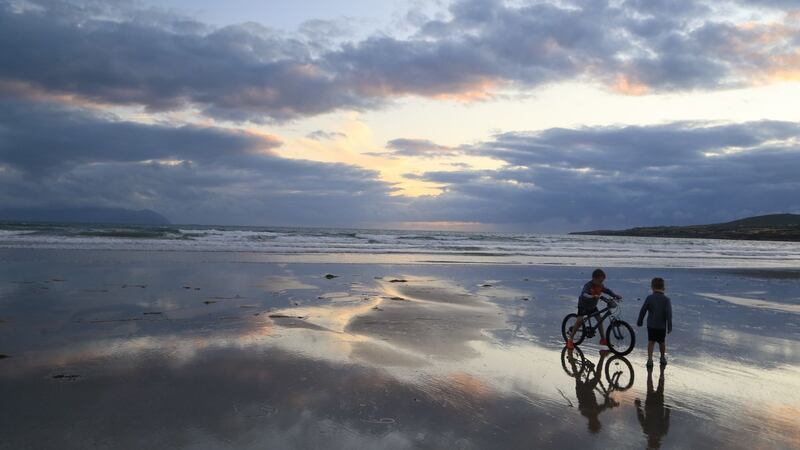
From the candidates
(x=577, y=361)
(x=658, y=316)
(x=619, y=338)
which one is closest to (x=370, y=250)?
(x=619, y=338)

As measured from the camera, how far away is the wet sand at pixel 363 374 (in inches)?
226

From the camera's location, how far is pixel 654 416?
654cm

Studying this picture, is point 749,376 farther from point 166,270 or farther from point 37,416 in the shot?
point 166,270

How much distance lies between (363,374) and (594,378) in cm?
368

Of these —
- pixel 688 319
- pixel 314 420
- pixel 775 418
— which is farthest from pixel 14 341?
pixel 688 319

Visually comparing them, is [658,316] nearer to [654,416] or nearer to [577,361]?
[577,361]

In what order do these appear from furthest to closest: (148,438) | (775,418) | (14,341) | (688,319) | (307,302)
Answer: (307,302) → (688,319) → (14,341) → (775,418) → (148,438)

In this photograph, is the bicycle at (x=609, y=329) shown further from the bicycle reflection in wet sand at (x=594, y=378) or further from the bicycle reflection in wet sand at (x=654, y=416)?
the bicycle reflection in wet sand at (x=654, y=416)

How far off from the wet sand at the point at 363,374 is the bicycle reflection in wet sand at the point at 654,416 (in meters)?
0.03

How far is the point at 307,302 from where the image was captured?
14.8 metres

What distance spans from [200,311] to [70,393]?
6055 millimetres

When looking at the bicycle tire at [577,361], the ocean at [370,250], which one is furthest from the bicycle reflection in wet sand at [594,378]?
the ocean at [370,250]

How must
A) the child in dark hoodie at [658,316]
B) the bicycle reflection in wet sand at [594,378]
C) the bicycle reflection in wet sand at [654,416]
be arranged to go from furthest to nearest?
the child in dark hoodie at [658,316]
the bicycle reflection in wet sand at [594,378]
the bicycle reflection in wet sand at [654,416]

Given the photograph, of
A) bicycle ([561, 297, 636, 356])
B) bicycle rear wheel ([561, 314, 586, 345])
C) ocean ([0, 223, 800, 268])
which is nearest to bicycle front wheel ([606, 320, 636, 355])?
bicycle ([561, 297, 636, 356])
